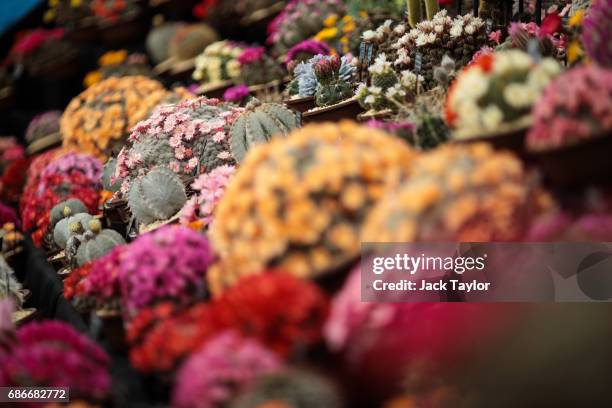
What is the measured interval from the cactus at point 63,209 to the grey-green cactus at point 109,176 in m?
0.20

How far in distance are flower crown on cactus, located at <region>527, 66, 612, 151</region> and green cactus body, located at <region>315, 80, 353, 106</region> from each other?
2077 mm

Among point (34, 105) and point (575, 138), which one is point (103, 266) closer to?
point (575, 138)

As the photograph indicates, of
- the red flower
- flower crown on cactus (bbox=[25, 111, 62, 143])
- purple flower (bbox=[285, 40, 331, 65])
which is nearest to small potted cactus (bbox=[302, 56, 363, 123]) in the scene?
purple flower (bbox=[285, 40, 331, 65])

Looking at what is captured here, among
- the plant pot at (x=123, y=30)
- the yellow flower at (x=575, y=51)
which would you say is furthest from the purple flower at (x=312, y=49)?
the plant pot at (x=123, y=30)

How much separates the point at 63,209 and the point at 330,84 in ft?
5.79

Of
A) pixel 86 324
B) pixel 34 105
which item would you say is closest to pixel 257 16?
pixel 34 105

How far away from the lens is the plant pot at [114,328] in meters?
2.39

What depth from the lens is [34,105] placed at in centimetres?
888

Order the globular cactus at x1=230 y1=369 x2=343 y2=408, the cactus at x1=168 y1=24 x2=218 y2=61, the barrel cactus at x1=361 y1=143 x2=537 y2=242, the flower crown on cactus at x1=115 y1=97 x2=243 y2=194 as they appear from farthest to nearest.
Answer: the cactus at x1=168 y1=24 x2=218 y2=61
the flower crown on cactus at x1=115 y1=97 x2=243 y2=194
the barrel cactus at x1=361 y1=143 x2=537 y2=242
the globular cactus at x1=230 y1=369 x2=343 y2=408

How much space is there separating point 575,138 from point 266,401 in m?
1.05

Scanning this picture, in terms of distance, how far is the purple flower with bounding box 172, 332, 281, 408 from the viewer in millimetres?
1656

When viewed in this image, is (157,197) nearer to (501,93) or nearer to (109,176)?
(109,176)

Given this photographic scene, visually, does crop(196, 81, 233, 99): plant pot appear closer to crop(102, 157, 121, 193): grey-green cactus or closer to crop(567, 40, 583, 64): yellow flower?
crop(102, 157, 121, 193): grey-green cactus

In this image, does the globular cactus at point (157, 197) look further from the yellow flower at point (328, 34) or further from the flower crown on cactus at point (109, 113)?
the yellow flower at point (328, 34)
